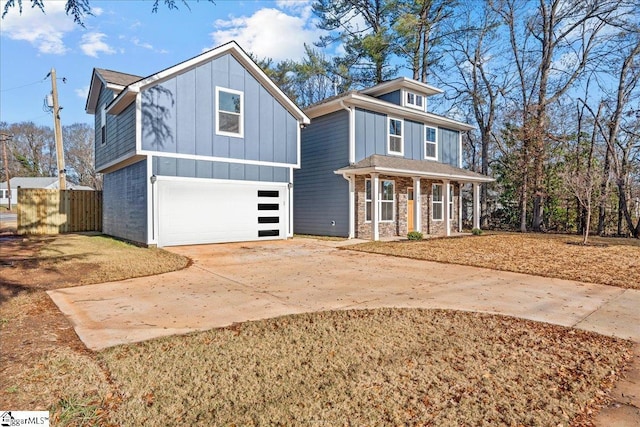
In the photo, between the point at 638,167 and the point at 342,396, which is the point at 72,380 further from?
the point at 638,167

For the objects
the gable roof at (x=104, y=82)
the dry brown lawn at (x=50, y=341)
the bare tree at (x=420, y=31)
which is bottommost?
the dry brown lawn at (x=50, y=341)

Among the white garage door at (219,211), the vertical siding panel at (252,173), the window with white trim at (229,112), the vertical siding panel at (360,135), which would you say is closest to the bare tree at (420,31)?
the vertical siding panel at (360,135)

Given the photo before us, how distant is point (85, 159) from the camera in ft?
131

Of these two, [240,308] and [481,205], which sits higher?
[481,205]

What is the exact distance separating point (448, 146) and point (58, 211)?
1872 cm

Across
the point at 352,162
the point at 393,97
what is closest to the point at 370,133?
the point at 352,162

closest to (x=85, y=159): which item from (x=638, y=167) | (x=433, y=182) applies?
(x=433, y=182)

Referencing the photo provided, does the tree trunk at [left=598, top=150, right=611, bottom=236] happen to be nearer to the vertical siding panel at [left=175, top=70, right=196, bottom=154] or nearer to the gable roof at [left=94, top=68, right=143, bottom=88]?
the vertical siding panel at [left=175, top=70, right=196, bottom=154]

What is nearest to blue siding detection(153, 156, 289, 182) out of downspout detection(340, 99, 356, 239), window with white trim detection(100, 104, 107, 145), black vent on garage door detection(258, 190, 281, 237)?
black vent on garage door detection(258, 190, 281, 237)

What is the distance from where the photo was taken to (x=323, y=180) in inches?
608

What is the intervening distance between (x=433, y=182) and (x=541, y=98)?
8378 mm

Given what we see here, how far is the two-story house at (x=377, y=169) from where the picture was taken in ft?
46.3

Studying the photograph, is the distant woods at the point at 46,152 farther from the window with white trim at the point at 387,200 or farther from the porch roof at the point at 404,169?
the window with white trim at the point at 387,200

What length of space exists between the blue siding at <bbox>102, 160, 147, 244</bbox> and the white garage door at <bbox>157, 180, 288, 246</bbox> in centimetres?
70
